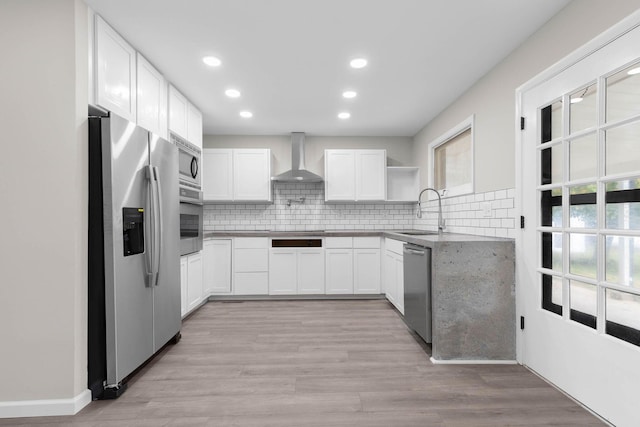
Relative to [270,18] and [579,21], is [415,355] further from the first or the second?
[270,18]

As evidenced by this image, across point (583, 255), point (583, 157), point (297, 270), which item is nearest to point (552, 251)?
point (583, 255)

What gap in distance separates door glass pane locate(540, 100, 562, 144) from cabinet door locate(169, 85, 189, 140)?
3.25 m

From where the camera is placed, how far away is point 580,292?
200cm

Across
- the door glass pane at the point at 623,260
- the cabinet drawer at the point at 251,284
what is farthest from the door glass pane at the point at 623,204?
the cabinet drawer at the point at 251,284

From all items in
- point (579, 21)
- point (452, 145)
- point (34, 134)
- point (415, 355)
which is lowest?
point (415, 355)

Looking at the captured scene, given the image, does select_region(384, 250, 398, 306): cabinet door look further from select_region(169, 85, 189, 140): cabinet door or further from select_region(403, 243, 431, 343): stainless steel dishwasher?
select_region(169, 85, 189, 140): cabinet door

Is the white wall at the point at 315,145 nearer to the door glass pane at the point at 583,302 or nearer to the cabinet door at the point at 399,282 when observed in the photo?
the cabinet door at the point at 399,282

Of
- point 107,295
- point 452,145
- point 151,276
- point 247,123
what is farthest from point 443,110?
point 107,295

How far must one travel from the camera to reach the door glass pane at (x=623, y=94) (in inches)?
65.7

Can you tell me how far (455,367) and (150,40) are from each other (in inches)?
135

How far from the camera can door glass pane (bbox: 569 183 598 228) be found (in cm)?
191

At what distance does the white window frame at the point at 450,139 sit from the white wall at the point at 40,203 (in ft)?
10.8

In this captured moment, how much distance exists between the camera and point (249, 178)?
193 inches

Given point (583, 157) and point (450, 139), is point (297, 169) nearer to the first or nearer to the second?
point (450, 139)
